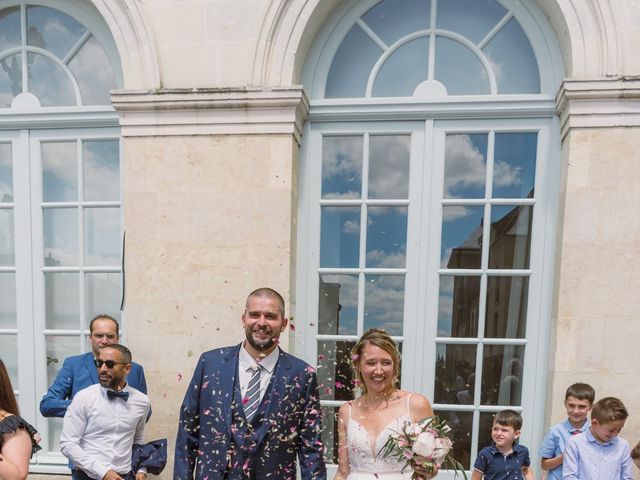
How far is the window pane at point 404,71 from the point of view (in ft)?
10.9

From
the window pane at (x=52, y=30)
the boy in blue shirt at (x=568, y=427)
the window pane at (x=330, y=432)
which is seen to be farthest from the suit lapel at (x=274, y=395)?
the window pane at (x=52, y=30)

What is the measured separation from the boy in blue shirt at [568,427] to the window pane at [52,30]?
15.2 ft

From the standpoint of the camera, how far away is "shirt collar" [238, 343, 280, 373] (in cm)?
213

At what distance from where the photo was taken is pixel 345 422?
2.19m

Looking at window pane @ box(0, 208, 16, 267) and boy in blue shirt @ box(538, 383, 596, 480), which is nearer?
boy in blue shirt @ box(538, 383, 596, 480)

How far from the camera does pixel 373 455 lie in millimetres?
2094

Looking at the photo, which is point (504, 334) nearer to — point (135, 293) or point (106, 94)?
point (135, 293)

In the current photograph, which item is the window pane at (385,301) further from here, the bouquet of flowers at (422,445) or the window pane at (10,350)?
the window pane at (10,350)

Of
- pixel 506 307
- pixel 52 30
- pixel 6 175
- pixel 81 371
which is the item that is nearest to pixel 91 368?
pixel 81 371

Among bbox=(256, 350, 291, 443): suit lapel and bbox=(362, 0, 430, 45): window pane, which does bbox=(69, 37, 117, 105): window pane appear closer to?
bbox=(362, 0, 430, 45): window pane

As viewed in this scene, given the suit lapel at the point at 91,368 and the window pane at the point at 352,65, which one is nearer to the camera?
the suit lapel at the point at 91,368

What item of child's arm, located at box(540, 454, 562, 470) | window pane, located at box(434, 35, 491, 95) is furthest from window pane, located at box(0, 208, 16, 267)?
child's arm, located at box(540, 454, 562, 470)

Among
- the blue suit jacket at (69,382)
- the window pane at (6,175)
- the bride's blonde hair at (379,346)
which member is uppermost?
the window pane at (6,175)

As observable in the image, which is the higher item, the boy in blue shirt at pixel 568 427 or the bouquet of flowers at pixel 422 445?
the bouquet of flowers at pixel 422 445
